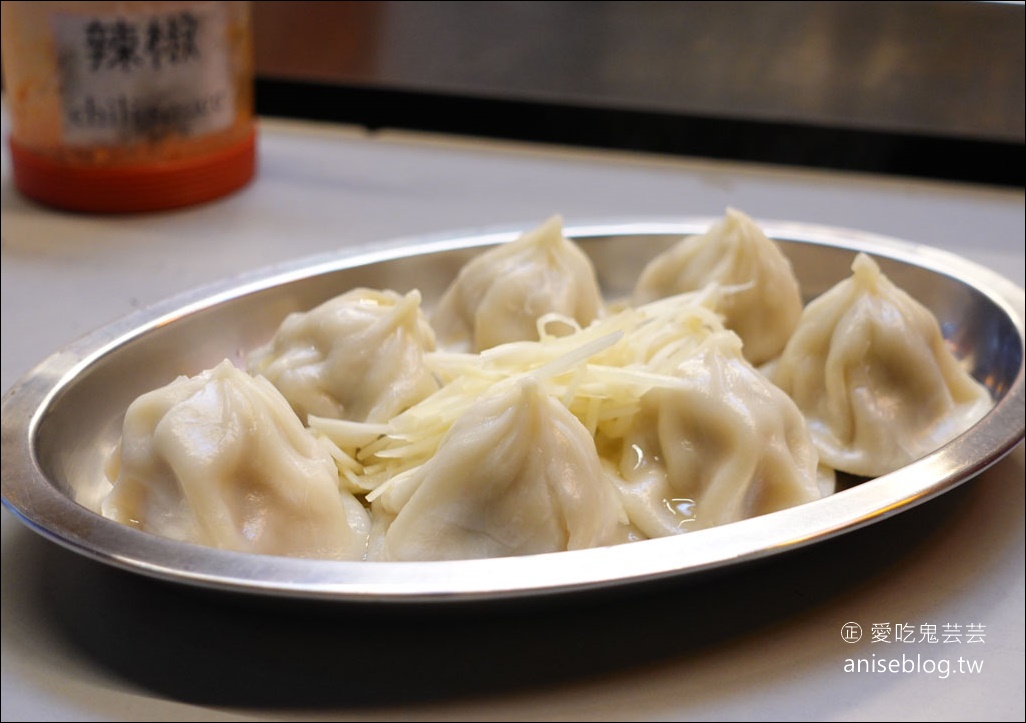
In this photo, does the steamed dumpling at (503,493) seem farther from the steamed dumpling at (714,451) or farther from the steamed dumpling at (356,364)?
the steamed dumpling at (356,364)

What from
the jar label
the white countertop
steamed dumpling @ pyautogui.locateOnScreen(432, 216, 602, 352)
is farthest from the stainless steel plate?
the jar label

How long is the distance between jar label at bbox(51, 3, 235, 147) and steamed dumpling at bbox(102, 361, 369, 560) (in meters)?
1.04

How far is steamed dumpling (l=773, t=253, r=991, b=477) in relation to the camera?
145cm

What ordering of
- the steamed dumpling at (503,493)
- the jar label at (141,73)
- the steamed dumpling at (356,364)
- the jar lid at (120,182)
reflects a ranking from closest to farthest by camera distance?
the steamed dumpling at (503,493) → the steamed dumpling at (356,364) → the jar label at (141,73) → the jar lid at (120,182)

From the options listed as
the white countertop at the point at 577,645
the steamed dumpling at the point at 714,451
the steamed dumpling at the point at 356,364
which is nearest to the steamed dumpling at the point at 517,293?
the steamed dumpling at the point at 356,364

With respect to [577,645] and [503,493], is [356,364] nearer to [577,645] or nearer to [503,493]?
[503,493]

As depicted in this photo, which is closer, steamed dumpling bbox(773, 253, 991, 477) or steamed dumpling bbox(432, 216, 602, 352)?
steamed dumpling bbox(773, 253, 991, 477)

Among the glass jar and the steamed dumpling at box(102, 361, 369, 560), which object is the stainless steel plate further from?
the glass jar

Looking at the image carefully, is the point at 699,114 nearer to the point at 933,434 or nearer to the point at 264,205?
the point at 264,205

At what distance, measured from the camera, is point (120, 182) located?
2250mm

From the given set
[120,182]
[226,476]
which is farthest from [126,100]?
[226,476]

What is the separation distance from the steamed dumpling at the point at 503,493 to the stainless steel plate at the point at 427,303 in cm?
13

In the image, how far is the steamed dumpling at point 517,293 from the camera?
159 centimetres

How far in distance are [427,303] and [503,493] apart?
70 centimetres
